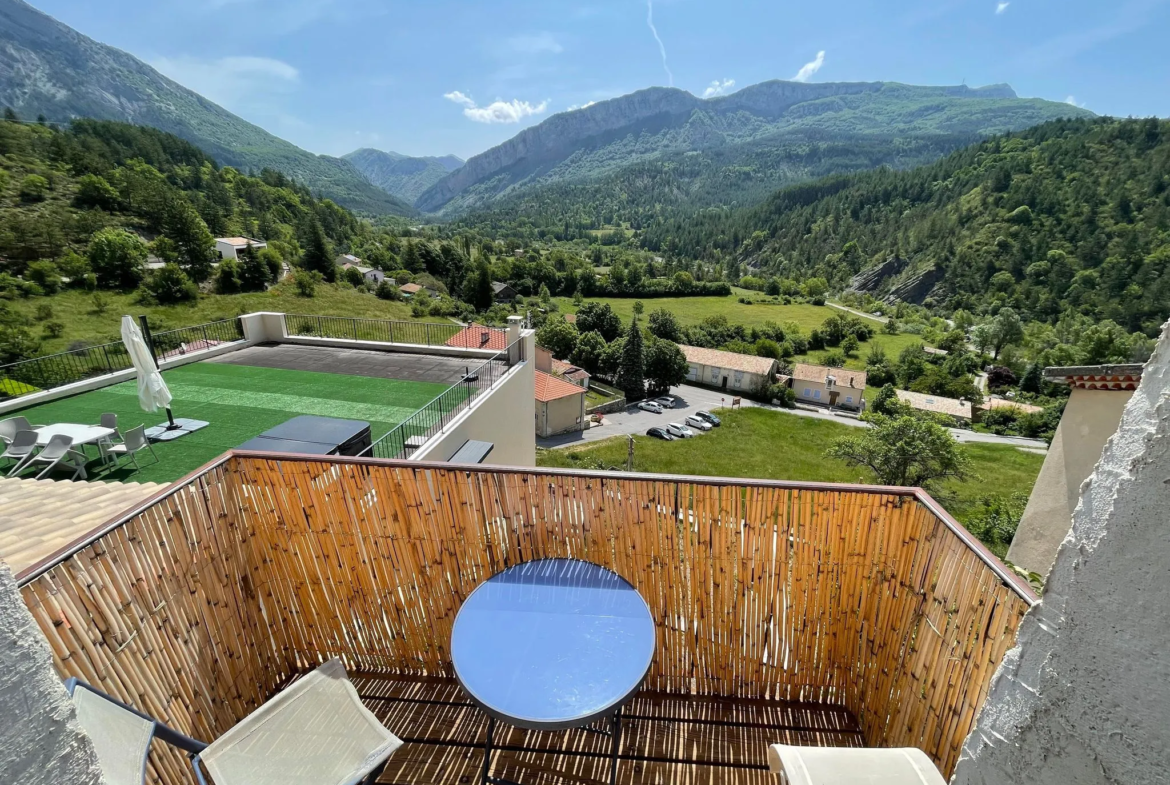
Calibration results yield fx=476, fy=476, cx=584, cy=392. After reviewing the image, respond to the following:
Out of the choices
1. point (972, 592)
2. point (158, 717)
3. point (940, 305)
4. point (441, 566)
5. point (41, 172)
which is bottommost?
point (940, 305)

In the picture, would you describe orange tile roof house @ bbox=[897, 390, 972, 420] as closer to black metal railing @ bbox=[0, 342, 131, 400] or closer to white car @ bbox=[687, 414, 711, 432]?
white car @ bbox=[687, 414, 711, 432]

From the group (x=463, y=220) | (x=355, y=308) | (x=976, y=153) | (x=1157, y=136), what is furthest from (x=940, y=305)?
(x=463, y=220)

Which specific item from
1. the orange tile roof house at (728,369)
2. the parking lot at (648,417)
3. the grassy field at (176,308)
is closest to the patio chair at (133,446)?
the grassy field at (176,308)

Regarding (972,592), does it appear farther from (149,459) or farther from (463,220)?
(463,220)

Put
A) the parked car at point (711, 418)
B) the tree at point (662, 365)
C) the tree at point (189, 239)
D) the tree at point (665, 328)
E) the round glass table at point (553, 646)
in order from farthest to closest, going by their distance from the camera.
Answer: the tree at point (665, 328), the tree at point (662, 365), the tree at point (189, 239), the parked car at point (711, 418), the round glass table at point (553, 646)

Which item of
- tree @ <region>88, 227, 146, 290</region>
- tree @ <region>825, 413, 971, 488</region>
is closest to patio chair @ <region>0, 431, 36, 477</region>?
tree @ <region>825, 413, 971, 488</region>

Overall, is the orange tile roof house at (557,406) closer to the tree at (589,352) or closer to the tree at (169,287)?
the tree at (589,352)
